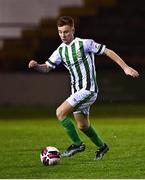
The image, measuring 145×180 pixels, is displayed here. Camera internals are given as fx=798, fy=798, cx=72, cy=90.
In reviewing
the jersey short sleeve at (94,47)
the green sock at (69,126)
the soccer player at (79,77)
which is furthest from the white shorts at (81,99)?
the jersey short sleeve at (94,47)

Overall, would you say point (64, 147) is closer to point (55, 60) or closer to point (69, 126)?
point (69, 126)

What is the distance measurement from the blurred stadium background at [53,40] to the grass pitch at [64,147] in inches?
163

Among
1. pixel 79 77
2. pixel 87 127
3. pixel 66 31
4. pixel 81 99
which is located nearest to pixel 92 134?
pixel 87 127

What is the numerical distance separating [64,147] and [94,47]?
76.5 inches

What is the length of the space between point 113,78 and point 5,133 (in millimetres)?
7145

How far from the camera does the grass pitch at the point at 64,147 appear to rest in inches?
319

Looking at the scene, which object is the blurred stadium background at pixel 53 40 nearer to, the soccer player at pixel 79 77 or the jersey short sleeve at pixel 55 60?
the jersey short sleeve at pixel 55 60

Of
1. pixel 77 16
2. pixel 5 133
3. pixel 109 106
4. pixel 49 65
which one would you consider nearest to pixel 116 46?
pixel 77 16

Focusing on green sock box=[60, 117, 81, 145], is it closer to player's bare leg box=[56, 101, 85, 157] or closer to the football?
player's bare leg box=[56, 101, 85, 157]

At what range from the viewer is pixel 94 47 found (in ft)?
29.7

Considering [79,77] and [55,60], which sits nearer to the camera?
[79,77]

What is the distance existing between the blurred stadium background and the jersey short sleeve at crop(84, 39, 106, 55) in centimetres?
1041

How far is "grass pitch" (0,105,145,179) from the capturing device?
319 inches

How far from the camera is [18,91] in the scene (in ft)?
64.3
